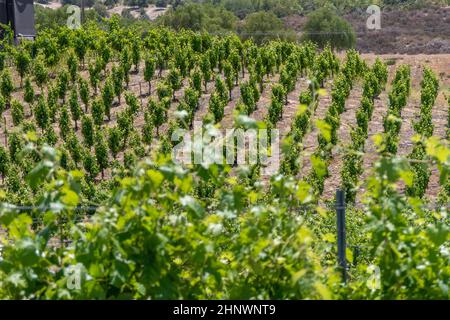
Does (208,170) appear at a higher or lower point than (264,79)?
higher

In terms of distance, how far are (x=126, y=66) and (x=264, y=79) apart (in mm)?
3135

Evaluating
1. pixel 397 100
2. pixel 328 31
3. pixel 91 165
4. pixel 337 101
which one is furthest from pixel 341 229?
pixel 328 31

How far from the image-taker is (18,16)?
23.3m

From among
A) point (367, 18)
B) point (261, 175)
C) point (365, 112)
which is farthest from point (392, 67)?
point (367, 18)

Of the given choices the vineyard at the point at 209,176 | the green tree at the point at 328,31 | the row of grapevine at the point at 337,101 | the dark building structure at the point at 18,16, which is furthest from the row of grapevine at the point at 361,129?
the green tree at the point at 328,31

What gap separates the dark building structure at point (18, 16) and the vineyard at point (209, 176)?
2.14 m

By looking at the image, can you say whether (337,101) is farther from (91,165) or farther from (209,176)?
(209,176)

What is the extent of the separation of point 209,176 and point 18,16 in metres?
20.5

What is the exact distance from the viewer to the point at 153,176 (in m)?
3.87

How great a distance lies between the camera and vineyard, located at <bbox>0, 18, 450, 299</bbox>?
385 centimetres

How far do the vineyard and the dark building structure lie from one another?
2.14 metres

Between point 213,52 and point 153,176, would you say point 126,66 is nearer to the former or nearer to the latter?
point 213,52

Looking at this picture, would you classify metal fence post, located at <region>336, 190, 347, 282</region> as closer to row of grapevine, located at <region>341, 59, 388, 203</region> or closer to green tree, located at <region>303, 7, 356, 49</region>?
row of grapevine, located at <region>341, 59, 388, 203</region>

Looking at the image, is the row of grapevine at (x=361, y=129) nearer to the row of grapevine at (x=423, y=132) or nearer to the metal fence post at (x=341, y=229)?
the row of grapevine at (x=423, y=132)
